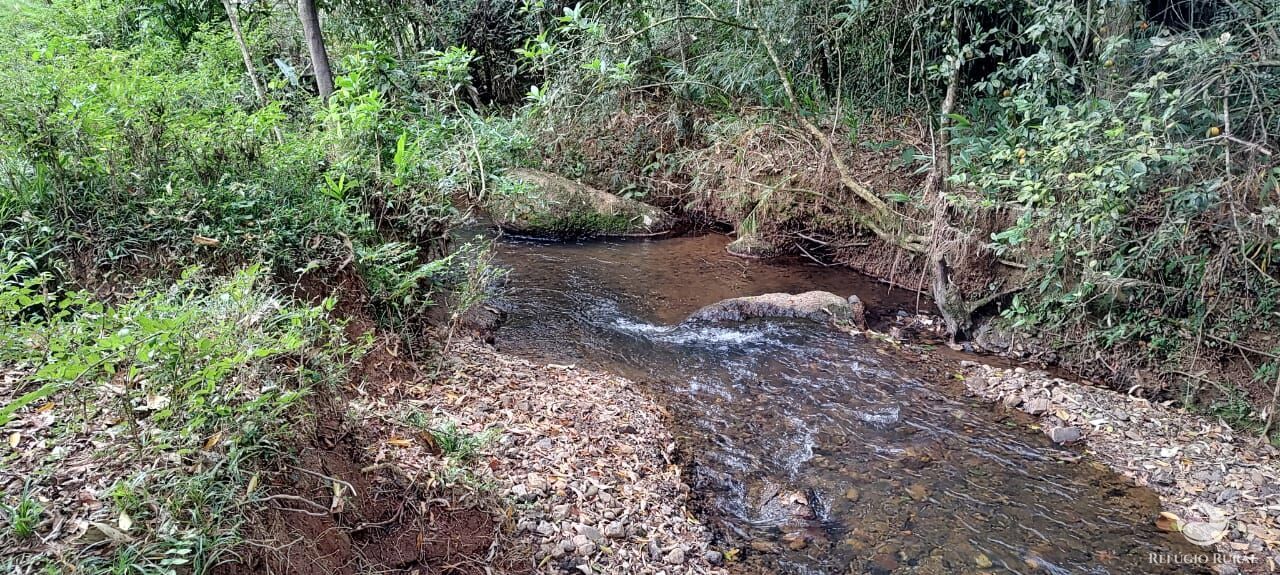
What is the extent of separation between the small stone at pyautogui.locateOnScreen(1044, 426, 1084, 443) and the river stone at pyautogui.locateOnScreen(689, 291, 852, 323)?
88.0 inches

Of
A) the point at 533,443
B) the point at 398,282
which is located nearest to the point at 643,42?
the point at 398,282

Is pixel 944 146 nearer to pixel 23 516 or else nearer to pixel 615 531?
pixel 615 531

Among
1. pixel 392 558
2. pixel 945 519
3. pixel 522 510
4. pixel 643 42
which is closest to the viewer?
pixel 392 558

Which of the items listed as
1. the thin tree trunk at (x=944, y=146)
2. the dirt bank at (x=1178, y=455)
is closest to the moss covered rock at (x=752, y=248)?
the thin tree trunk at (x=944, y=146)

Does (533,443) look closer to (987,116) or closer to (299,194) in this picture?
(299,194)

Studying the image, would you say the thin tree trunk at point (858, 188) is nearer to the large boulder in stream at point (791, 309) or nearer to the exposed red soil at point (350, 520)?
the large boulder in stream at point (791, 309)

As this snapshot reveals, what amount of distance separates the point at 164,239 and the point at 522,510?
2.63 m

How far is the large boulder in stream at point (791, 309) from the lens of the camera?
6781 mm

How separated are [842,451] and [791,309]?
2471 millimetres

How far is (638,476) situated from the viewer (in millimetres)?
4031

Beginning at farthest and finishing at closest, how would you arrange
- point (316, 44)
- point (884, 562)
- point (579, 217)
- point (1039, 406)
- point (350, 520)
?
point (579, 217), point (316, 44), point (1039, 406), point (884, 562), point (350, 520)

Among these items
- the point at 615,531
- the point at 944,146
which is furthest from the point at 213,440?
the point at 944,146

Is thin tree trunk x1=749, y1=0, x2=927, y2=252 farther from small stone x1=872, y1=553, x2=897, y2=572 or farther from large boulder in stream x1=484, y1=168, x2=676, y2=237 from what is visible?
small stone x1=872, y1=553, x2=897, y2=572

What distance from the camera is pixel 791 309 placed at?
6910 millimetres
